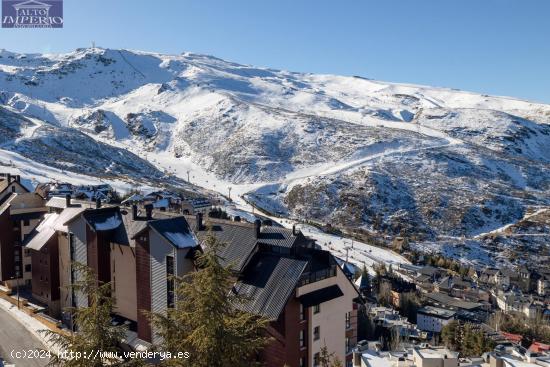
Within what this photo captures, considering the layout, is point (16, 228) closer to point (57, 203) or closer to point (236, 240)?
point (57, 203)

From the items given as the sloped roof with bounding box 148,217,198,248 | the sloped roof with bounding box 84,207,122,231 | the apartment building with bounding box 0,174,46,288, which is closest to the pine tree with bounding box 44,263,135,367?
the sloped roof with bounding box 148,217,198,248

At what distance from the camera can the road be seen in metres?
28.4

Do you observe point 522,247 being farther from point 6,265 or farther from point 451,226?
point 6,265

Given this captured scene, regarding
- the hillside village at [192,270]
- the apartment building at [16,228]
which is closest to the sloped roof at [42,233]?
the hillside village at [192,270]

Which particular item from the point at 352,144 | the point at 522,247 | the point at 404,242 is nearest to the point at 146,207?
the point at 404,242

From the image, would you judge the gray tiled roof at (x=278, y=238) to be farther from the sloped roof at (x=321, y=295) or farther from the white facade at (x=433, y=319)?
the white facade at (x=433, y=319)

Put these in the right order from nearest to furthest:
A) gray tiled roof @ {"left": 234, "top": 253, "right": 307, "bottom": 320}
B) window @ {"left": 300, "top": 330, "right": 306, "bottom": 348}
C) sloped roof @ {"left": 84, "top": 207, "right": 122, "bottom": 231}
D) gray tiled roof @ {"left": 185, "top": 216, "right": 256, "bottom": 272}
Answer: gray tiled roof @ {"left": 234, "top": 253, "right": 307, "bottom": 320}, window @ {"left": 300, "top": 330, "right": 306, "bottom": 348}, gray tiled roof @ {"left": 185, "top": 216, "right": 256, "bottom": 272}, sloped roof @ {"left": 84, "top": 207, "right": 122, "bottom": 231}

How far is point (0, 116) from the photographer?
187875mm

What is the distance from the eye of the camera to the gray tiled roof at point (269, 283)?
72.4 ft

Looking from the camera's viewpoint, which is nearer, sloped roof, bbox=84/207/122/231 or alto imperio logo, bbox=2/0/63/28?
sloped roof, bbox=84/207/122/231

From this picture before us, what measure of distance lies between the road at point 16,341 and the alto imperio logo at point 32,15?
5063 cm

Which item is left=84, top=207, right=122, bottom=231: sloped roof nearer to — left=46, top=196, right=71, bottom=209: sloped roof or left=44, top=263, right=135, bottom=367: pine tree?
left=46, top=196, right=71, bottom=209: sloped roof

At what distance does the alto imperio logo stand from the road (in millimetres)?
50630

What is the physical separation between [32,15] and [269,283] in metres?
70.6
